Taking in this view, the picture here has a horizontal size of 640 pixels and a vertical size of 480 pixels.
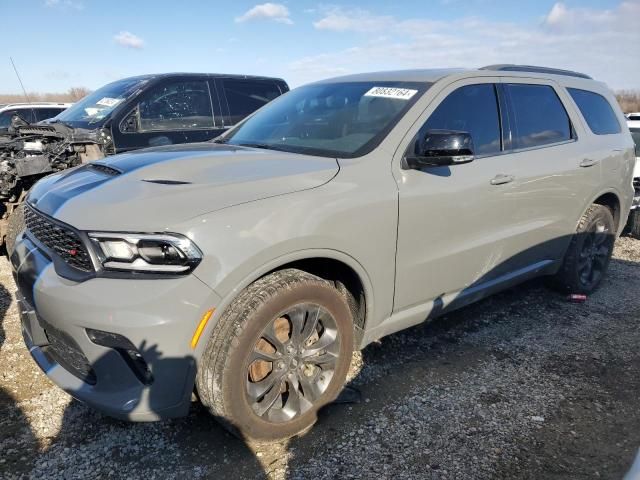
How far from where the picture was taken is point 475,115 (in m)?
3.37

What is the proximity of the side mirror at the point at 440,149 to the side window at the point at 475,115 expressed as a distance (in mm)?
282

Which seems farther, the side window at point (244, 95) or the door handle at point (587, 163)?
the side window at point (244, 95)

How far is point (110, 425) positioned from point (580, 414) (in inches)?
104

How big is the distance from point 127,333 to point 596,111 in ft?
14.3

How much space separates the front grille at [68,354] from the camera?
2237 mm

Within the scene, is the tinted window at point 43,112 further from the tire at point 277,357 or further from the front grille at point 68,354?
the tire at point 277,357

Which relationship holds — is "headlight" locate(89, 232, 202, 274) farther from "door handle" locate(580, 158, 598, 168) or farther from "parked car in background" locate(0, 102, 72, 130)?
"parked car in background" locate(0, 102, 72, 130)

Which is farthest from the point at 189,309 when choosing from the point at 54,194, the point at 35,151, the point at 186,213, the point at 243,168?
the point at 35,151

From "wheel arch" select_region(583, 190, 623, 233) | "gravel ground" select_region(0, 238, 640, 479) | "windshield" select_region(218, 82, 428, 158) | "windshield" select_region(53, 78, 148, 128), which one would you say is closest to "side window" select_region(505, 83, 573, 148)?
"wheel arch" select_region(583, 190, 623, 233)

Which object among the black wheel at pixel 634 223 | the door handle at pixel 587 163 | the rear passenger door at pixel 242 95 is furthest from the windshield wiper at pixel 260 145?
the black wheel at pixel 634 223

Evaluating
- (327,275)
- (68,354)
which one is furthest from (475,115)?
(68,354)

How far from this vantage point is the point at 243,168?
2549mm

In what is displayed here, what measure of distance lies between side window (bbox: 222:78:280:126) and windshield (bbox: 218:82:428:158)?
291cm

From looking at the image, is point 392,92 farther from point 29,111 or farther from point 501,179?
point 29,111
